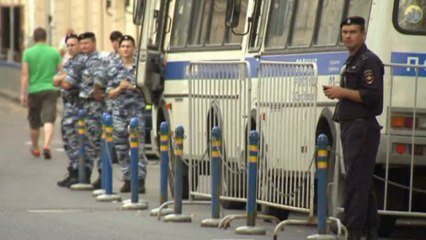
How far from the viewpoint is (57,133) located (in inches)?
1382

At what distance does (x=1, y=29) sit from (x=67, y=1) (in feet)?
21.3

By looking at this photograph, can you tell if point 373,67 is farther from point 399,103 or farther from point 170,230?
point 170,230

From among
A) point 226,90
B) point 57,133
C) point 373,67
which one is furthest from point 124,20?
point 373,67

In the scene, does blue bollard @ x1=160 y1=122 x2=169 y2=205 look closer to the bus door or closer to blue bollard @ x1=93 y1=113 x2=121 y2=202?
blue bollard @ x1=93 y1=113 x2=121 y2=202

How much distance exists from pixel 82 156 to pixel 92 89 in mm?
877

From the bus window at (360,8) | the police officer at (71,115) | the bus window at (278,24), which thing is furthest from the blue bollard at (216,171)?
the police officer at (71,115)

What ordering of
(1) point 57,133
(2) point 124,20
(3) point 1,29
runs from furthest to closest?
(3) point 1,29, (2) point 124,20, (1) point 57,133

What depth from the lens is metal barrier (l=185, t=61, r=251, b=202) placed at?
1656 cm

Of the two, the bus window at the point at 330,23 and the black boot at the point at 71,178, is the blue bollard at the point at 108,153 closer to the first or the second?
the black boot at the point at 71,178

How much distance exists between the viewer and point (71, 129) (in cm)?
2153

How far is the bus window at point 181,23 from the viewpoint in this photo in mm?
20562

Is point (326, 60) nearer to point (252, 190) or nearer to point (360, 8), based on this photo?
point (360, 8)

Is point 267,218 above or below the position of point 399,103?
below

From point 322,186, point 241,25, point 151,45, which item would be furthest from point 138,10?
point 322,186
